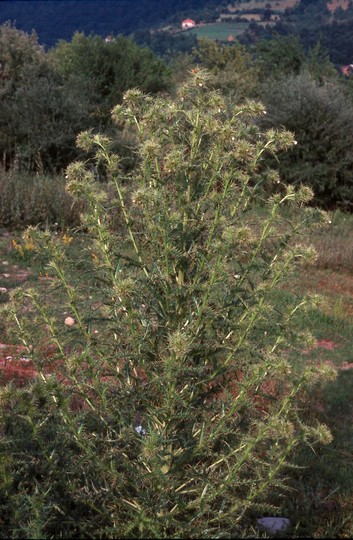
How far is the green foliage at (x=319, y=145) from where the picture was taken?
Result: 14.3 meters

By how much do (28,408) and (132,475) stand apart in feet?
1.73

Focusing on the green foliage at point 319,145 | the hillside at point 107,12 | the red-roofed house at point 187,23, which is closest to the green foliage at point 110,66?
the green foliage at point 319,145

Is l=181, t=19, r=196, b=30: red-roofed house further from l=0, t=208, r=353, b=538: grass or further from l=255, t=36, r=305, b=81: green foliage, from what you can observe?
l=0, t=208, r=353, b=538: grass

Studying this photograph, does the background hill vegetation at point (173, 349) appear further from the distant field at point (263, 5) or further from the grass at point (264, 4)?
the distant field at point (263, 5)

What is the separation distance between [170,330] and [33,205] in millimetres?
6653

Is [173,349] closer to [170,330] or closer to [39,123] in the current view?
[170,330]

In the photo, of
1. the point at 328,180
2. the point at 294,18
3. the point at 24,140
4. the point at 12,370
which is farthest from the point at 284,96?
the point at 294,18

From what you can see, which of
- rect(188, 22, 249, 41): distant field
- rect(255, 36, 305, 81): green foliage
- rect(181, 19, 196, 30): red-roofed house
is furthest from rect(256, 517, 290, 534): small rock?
rect(181, 19, 196, 30): red-roofed house

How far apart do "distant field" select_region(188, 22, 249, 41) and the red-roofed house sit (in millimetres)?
580

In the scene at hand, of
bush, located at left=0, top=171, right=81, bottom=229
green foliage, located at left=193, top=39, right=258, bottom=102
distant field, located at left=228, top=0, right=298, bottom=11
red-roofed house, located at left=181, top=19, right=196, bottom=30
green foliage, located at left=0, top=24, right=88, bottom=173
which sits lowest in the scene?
distant field, located at left=228, top=0, right=298, bottom=11

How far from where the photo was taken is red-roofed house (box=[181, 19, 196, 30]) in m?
65.8

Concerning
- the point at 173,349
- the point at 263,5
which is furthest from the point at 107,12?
the point at 173,349

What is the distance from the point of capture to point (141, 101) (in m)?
3.09

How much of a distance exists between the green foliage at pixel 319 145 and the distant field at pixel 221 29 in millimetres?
44552
